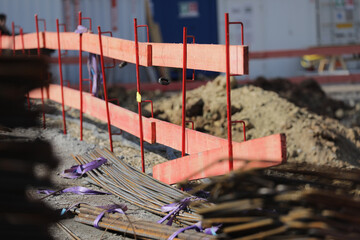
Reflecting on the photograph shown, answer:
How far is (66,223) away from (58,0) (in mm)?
14023

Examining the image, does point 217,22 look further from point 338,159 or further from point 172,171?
point 172,171

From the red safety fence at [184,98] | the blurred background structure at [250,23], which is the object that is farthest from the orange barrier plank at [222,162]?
the blurred background structure at [250,23]

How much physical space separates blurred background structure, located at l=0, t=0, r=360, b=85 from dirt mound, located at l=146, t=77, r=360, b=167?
8.54 m

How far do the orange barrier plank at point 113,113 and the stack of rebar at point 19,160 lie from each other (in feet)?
8.60

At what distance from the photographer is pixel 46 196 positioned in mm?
5777

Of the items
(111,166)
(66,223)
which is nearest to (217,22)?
(111,166)

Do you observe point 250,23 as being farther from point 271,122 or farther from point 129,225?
point 129,225

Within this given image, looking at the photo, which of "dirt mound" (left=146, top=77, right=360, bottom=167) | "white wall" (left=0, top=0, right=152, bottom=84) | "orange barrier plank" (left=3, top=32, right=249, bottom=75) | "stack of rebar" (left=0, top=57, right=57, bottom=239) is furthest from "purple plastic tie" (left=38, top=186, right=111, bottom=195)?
"white wall" (left=0, top=0, right=152, bottom=84)

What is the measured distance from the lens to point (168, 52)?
6090mm

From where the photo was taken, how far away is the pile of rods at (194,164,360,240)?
3.40 meters

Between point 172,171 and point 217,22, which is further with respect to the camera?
point 217,22

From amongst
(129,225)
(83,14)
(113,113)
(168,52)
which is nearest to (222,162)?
(129,225)

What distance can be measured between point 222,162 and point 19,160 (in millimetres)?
2232

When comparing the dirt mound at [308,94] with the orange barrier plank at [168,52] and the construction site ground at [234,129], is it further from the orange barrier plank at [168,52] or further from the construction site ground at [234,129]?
the orange barrier plank at [168,52]
